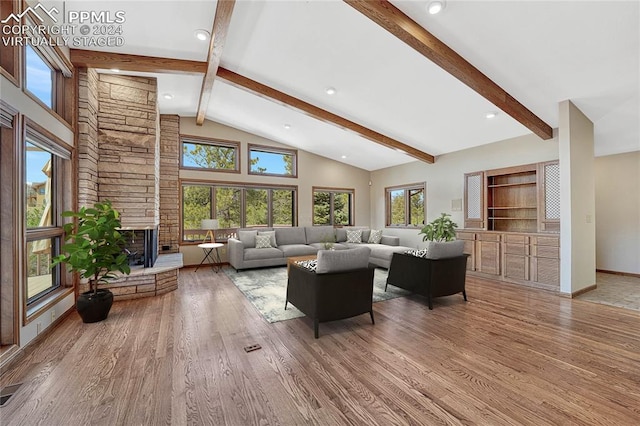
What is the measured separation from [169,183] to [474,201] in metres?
6.72

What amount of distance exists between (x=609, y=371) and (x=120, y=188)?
5.99 metres

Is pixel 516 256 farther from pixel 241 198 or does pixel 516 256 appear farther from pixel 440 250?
pixel 241 198

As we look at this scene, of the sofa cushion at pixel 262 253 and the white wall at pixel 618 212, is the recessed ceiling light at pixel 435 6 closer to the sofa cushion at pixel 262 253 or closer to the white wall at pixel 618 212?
the sofa cushion at pixel 262 253

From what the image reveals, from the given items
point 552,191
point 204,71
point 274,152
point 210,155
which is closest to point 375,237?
point 274,152

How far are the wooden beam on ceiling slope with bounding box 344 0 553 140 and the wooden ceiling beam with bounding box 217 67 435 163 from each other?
97.5 inches

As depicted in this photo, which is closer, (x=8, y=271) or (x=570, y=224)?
(x=8, y=271)

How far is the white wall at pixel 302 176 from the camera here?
6.59 m

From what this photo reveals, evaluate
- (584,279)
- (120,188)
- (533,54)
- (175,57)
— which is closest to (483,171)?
(584,279)

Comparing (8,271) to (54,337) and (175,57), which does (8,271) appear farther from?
(175,57)

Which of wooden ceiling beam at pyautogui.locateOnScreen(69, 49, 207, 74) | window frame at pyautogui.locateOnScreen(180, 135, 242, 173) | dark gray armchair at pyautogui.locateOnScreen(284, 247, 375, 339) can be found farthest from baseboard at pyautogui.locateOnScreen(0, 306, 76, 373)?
window frame at pyautogui.locateOnScreen(180, 135, 242, 173)

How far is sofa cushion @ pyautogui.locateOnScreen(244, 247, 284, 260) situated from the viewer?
595 centimetres

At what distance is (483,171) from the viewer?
5730mm

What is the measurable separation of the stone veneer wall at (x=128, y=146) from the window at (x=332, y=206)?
15.1 feet

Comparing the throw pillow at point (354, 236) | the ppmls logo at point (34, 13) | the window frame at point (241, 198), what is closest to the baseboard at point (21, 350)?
the ppmls logo at point (34, 13)
